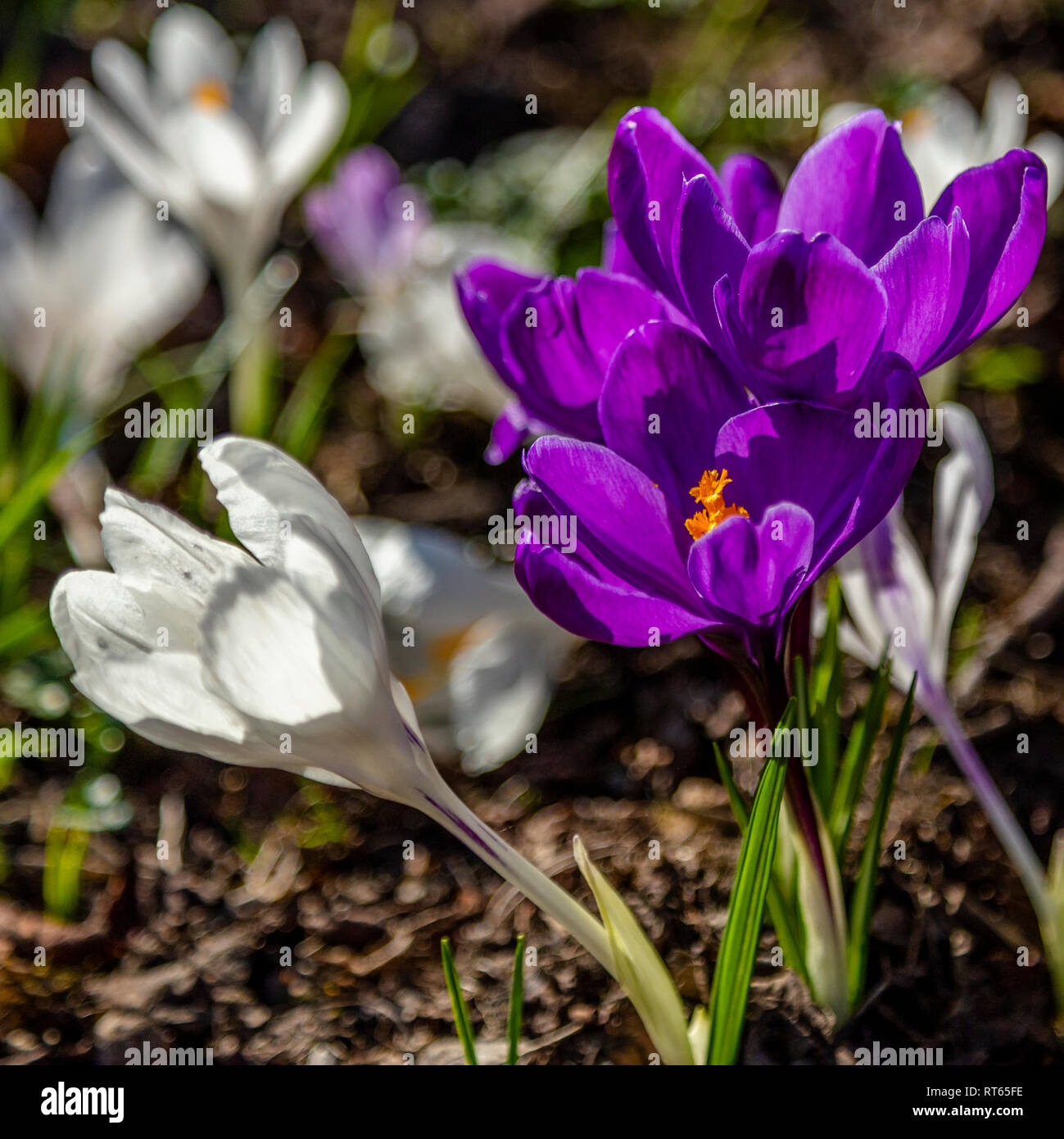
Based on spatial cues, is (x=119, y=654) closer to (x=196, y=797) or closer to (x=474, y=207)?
(x=196, y=797)

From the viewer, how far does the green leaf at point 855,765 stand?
1.00 m

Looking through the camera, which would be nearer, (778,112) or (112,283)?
(112,283)

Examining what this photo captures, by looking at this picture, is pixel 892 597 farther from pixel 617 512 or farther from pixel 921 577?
pixel 617 512

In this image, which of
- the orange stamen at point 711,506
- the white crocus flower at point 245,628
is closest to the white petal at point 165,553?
the white crocus flower at point 245,628

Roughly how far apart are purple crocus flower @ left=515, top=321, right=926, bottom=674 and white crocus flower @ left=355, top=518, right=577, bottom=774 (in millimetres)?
556

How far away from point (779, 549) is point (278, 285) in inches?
61.6

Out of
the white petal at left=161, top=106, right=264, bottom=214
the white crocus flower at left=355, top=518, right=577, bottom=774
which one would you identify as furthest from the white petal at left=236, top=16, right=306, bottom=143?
the white crocus flower at left=355, top=518, right=577, bottom=774

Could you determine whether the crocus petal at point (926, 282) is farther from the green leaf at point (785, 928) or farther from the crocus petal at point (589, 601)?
the green leaf at point (785, 928)

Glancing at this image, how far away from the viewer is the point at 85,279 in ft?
5.41

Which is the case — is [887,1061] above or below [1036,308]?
below

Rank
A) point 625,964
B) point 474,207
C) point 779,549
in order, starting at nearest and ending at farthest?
point 779,549 → point 625,964 → point 474,207

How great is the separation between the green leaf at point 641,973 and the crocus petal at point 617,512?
22cm
